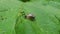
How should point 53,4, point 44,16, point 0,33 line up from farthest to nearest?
point 53,4 → point 44,16 → point 0,33

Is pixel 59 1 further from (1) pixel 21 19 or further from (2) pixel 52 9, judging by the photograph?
(1) pixel 21 19

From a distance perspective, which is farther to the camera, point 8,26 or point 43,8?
point 43,8

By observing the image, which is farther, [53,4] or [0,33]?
[53,4]

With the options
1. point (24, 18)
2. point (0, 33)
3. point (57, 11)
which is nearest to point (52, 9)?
point (57, 11)

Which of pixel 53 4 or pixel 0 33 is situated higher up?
pixel 53 4

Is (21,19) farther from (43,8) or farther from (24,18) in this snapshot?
(43,8)

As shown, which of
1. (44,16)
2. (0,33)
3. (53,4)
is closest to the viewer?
(0,33)

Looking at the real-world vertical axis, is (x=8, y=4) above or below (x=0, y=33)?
Answer: above

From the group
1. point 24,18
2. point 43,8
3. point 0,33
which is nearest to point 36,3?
point 43,8

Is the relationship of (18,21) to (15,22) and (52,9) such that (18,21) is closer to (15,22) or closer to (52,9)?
(15,22)
